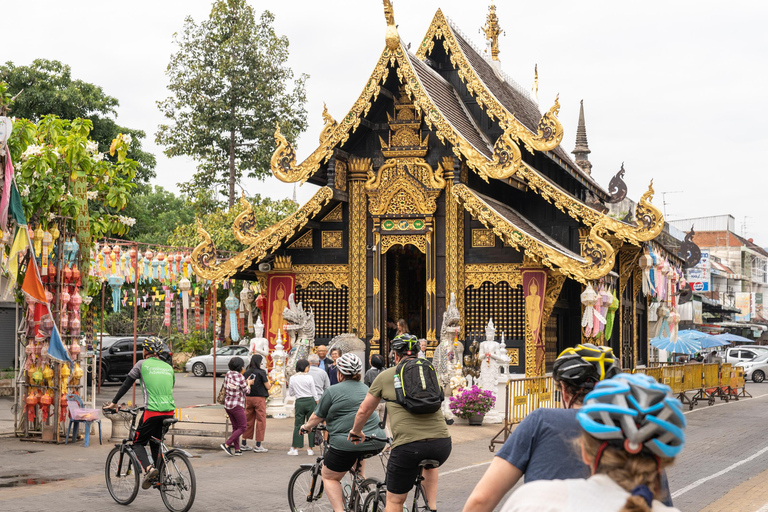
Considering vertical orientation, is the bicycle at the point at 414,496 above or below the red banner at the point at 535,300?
below

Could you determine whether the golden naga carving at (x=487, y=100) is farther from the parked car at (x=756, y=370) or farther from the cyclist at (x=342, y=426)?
the parked car at (x=756, y=370)

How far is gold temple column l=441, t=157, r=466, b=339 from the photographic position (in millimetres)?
19453

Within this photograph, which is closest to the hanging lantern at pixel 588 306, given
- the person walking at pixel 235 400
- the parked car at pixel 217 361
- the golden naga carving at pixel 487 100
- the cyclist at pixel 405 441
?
the golden naga carving at pixel 487 100

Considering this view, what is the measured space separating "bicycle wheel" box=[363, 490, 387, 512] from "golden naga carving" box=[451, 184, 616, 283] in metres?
10.7

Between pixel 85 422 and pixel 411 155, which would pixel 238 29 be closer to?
pixel 411 155

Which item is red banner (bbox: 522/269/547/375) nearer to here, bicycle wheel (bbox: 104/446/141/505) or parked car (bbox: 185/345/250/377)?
bicycle wheel (bbox: 104/446/141/505)

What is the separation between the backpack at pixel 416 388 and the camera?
661 cm

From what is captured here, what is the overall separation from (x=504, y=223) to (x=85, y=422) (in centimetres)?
855

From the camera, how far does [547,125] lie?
1862cm

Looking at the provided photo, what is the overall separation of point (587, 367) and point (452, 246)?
618 inches

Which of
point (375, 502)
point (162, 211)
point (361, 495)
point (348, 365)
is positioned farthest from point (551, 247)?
point (162, 211)

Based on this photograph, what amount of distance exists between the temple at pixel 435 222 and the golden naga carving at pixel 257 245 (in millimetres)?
28

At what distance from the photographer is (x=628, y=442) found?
2666mm

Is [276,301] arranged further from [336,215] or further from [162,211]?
[162,211]
